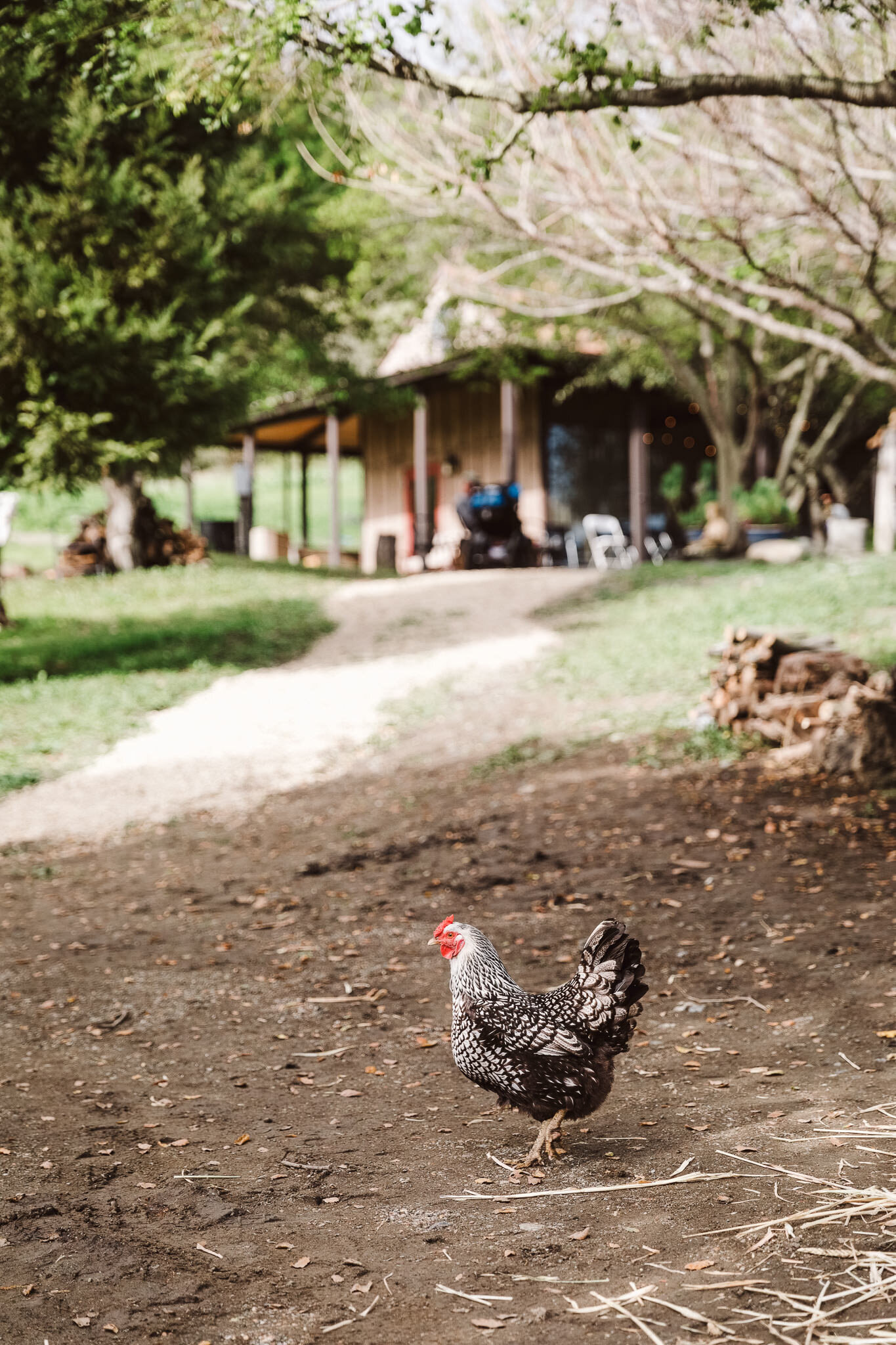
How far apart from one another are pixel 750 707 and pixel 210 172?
977 cm

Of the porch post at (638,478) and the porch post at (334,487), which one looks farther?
the porch post at (334,487)

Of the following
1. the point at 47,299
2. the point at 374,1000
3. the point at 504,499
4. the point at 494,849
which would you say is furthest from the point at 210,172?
the point at 374,1000

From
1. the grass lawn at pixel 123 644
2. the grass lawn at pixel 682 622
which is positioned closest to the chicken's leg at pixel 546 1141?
the grass lawn at pixel 682 622

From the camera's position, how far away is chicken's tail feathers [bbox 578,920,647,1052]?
3.48 meters

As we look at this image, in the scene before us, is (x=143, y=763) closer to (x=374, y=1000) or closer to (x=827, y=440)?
(x=374, y=1000)

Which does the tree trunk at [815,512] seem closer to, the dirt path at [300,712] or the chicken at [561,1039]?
the dirt path at [300,712]

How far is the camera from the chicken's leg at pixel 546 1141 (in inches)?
138

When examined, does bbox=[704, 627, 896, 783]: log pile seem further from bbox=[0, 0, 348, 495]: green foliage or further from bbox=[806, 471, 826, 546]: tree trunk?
bbox=[806, 471, 826, 546]: tree trunk

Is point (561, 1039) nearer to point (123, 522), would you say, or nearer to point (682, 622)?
point (682, 622)

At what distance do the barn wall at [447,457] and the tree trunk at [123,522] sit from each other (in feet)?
19.0

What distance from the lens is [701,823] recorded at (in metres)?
6.86

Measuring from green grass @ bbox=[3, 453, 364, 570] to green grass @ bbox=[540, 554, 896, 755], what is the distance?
18383 mm

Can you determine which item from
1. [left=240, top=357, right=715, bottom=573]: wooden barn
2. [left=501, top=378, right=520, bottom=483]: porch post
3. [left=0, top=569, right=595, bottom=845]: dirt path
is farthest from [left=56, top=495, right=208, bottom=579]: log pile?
[left=501, top=378, right=520, bottom=483]: porch post

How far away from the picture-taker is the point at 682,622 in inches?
507
